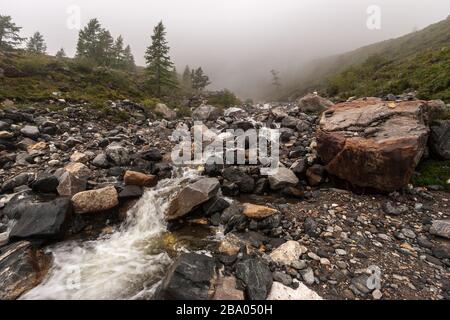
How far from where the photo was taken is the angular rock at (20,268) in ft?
15.9

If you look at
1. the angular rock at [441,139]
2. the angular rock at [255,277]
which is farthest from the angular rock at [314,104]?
the angular rock at [255,277]

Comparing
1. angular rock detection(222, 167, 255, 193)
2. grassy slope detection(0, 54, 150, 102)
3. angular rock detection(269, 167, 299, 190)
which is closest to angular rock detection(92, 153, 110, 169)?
angular rock detection(222, 167, 255, 193)

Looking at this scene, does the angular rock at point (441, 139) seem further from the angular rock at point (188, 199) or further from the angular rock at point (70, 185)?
the angular rock at point (70, 185)

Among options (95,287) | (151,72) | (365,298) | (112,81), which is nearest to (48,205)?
(95,287)

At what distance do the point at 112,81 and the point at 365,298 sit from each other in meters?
30.4

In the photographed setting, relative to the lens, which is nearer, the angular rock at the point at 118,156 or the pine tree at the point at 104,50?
the angular rock at the point at 118,156

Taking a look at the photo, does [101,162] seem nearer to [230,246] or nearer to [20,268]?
[20,268]

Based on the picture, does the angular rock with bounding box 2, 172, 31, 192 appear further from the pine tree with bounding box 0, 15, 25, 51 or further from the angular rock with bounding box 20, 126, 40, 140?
the pine tree with bounding box 0, 15, 25, 51

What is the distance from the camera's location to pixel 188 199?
753 centimetres

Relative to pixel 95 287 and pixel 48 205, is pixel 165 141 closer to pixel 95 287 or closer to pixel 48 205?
pixel 48 205

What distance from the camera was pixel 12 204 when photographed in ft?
23.6

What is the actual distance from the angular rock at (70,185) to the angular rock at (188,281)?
4.81 m

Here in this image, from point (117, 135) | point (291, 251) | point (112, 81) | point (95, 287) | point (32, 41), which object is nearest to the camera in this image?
point (95, 287)

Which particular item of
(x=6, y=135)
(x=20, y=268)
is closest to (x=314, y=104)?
(x=20, y=268)
